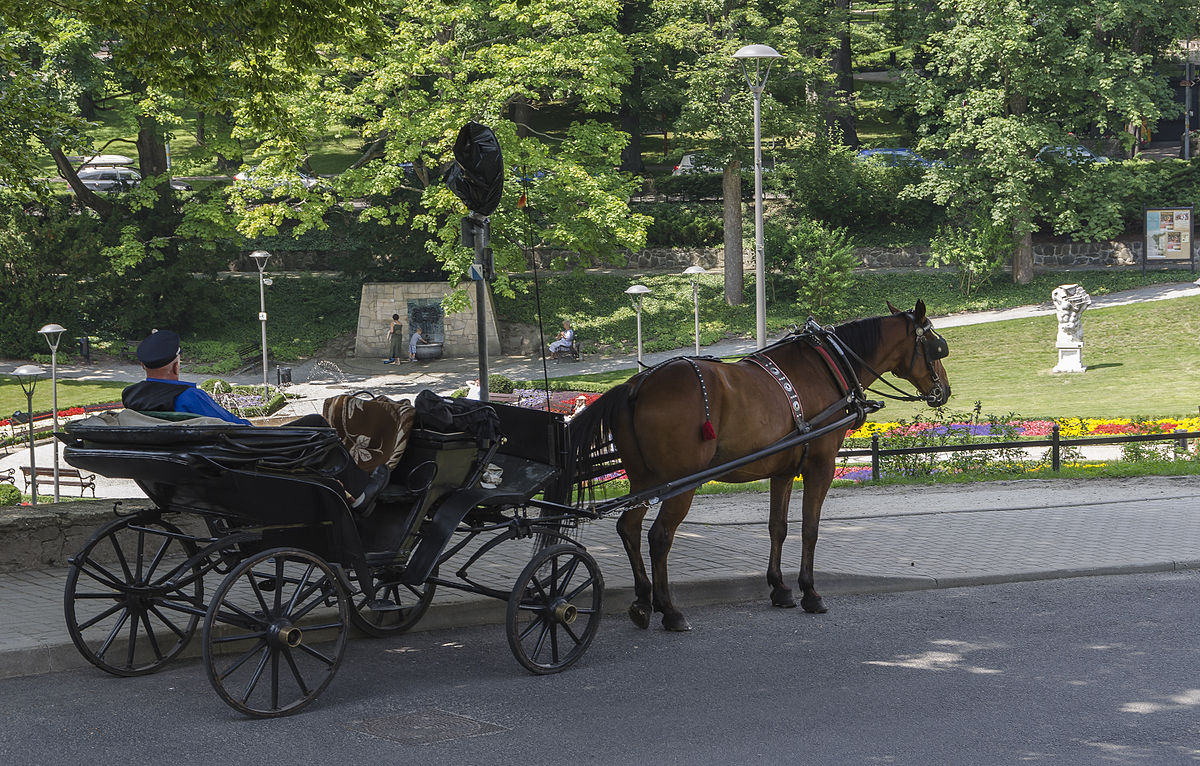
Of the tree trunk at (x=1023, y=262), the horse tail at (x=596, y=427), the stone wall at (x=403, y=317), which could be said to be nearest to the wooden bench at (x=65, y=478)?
the stone wall at (x=403, y=317)

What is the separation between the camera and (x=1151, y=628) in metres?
8.52

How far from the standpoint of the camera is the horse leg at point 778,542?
9.19 metres

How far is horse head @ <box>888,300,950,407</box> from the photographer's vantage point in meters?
9.84

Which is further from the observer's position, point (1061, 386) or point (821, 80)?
point (821, 80)

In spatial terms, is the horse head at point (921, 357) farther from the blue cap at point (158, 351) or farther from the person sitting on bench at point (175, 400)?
the blue cap at point (158, 351)

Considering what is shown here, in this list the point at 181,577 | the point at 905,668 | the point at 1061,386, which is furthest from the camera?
the point at 1061,386

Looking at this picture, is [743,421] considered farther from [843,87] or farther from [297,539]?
[843,87]

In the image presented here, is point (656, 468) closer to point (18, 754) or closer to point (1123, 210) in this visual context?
point (18, 754)

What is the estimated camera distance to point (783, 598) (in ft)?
30.2

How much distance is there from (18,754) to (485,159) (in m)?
5.58

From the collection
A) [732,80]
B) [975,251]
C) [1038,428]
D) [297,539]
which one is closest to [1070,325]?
[975,251]

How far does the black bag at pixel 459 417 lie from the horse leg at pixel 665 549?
146cm

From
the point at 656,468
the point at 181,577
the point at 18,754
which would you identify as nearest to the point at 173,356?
the point at 181,577

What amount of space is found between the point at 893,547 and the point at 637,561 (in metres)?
3.42
